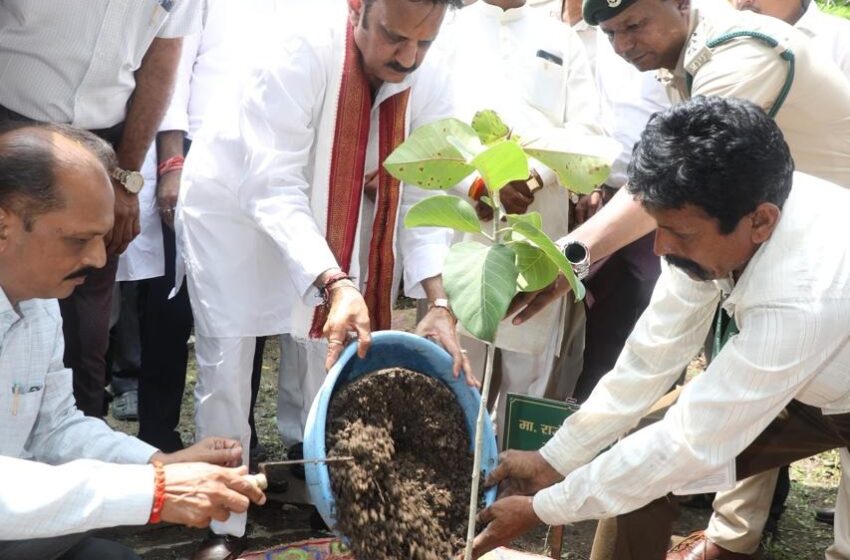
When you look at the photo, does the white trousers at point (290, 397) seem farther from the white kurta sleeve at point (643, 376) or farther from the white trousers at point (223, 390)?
the white kurta sleeve at point (643, 376)

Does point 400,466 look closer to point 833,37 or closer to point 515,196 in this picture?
point 515,196

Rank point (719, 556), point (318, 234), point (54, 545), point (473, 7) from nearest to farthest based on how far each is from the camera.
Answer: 1. point (54, 545)
2. point (318, 234)
3. point (719, 556)
4. point (473, 7)

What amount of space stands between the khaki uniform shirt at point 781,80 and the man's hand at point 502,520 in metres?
1.14

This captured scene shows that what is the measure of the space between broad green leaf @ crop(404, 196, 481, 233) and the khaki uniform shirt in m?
0.93

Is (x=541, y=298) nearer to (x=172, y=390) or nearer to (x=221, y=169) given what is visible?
(x=221, y=169)

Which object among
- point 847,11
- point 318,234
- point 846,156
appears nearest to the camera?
point 318,234

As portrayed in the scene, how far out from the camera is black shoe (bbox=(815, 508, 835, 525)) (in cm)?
363

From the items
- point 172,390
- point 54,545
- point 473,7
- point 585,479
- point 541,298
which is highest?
point 473,7

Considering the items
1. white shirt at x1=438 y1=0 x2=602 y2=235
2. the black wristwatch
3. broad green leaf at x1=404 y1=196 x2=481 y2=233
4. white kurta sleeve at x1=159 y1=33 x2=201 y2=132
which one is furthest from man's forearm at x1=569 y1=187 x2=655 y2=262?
white kurta sleeve at x1=159 y1=33 x2=201 y2=132

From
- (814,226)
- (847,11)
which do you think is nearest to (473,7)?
(814,226)

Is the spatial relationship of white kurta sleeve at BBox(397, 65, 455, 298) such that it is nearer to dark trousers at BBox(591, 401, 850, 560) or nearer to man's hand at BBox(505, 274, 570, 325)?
man's hand at BBox(505, 274, 570, 325)

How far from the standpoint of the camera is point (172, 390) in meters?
3.39

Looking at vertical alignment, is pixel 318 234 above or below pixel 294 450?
above

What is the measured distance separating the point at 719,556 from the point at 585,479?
1.16 m
